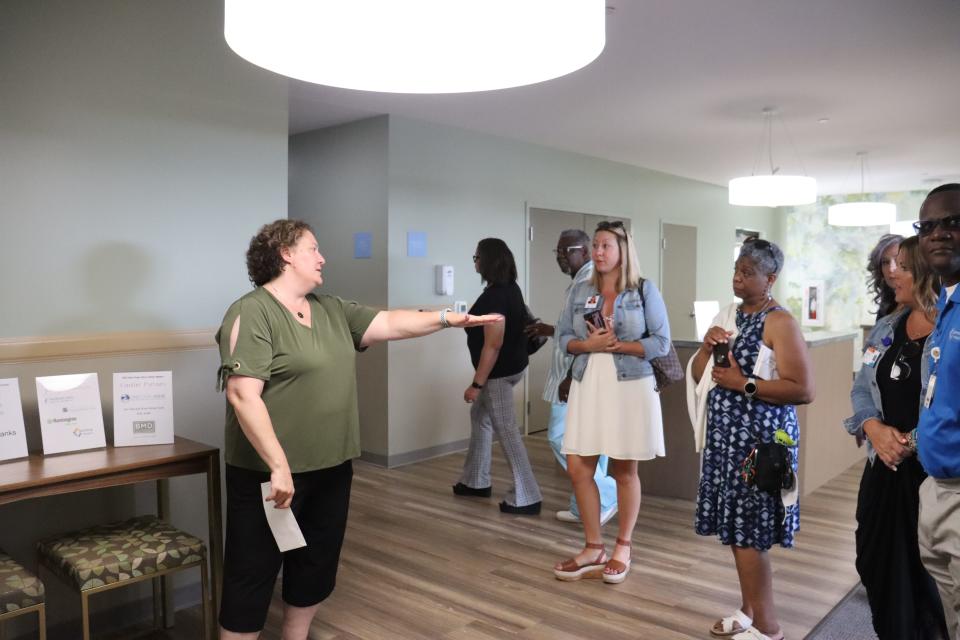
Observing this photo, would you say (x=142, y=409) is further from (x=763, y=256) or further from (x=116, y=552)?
(x=763, y=256)

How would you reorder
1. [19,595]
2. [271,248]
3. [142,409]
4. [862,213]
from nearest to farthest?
[19,595] → [271,248] → [142,409] → [862,213]

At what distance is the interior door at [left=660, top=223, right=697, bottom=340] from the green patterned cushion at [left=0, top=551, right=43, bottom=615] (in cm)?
698

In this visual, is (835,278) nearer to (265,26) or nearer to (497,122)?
(497,122)

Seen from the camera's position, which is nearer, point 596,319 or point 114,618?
point 114,618

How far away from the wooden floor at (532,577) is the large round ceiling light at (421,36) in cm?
217

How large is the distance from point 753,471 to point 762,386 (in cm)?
27

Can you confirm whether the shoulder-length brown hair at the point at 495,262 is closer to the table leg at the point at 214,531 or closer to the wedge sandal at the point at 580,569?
the wedge sandal at the point at 580,569

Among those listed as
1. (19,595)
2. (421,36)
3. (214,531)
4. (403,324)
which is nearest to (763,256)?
(403,324)

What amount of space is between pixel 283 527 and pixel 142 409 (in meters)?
0.78

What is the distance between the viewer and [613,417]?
3.13 metres

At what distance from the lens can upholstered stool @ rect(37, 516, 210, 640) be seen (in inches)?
87.2

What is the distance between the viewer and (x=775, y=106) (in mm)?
5250

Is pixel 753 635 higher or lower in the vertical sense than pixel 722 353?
lower

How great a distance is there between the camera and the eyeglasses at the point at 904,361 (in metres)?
2.10
